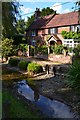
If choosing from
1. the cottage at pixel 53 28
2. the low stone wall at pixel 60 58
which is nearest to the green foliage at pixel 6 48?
the low stone wall at pixel 60 58

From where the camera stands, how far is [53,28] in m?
45.8

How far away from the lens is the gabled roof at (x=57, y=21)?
1671 inches

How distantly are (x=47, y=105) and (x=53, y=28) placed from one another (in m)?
33.1

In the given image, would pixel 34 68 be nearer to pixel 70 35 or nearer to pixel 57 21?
pixel 70 35

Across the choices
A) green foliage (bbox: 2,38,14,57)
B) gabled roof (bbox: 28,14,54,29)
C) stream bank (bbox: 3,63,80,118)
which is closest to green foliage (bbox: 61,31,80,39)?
gabled roof (bbox: 28,14,54,29)

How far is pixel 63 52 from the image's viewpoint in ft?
110

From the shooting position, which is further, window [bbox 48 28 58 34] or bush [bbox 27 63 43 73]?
Answer: window [bbox 48 28 58 34]

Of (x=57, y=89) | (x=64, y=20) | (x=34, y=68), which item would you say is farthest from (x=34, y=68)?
(x=64, y=20)

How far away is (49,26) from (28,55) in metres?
9.87

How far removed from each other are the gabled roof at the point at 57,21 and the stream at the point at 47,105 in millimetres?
25395

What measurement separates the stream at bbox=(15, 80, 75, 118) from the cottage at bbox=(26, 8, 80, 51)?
23.0 m

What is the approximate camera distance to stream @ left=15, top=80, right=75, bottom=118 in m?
12.3

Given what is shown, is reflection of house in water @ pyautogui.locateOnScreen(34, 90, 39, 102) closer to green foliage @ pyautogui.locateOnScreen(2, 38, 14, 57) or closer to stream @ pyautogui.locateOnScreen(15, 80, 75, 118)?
stream @ pyautogui.locateOnScreen(15, 80, 75, 118)

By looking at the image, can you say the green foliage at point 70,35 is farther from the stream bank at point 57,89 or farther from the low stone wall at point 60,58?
the stream bank at point 57,89
